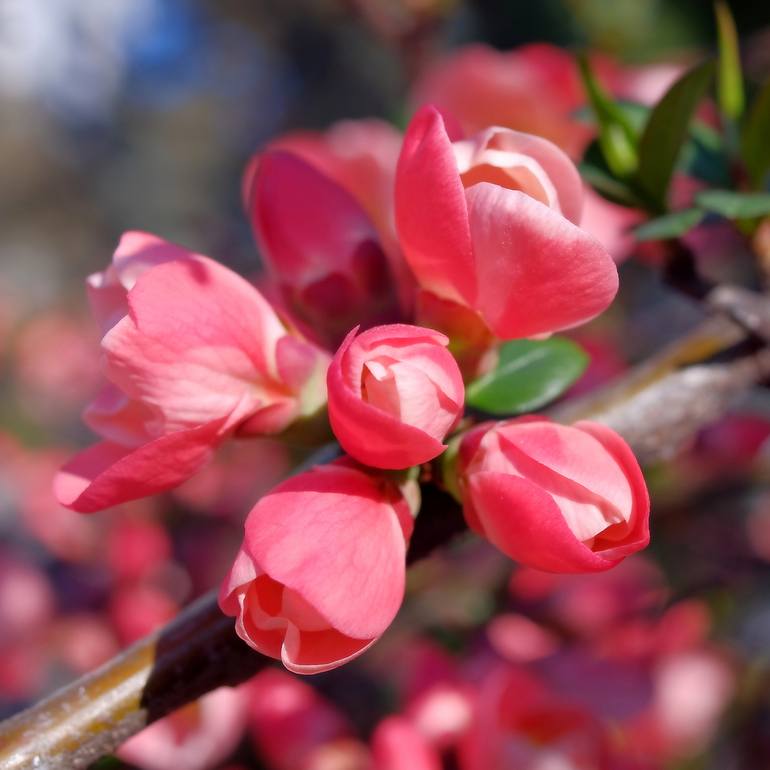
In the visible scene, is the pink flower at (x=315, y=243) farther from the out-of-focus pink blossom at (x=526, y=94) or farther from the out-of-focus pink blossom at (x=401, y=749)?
the out-of-focus pink blossom at (x=526, y=94)

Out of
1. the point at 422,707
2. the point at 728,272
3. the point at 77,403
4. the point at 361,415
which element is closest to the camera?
the point at 361,415

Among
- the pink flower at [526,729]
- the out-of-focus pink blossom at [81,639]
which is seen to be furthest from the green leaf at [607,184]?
the out-of-focus pink blossom at [81,639]

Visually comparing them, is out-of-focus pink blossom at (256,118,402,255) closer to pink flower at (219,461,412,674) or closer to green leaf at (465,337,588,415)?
green leaf at (465,337,588,415)

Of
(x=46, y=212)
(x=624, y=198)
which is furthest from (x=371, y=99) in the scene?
(x=624, y=198)

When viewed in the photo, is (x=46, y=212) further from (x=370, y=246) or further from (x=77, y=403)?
(x=370, y=246)

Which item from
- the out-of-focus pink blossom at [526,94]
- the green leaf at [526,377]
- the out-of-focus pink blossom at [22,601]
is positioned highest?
the green leaf at [526,377]

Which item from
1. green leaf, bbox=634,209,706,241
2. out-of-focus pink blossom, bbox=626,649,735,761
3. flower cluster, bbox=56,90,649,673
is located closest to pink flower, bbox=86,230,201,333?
flower cluster, bbox=56,90,649,673

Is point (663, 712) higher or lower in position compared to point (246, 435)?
lower
